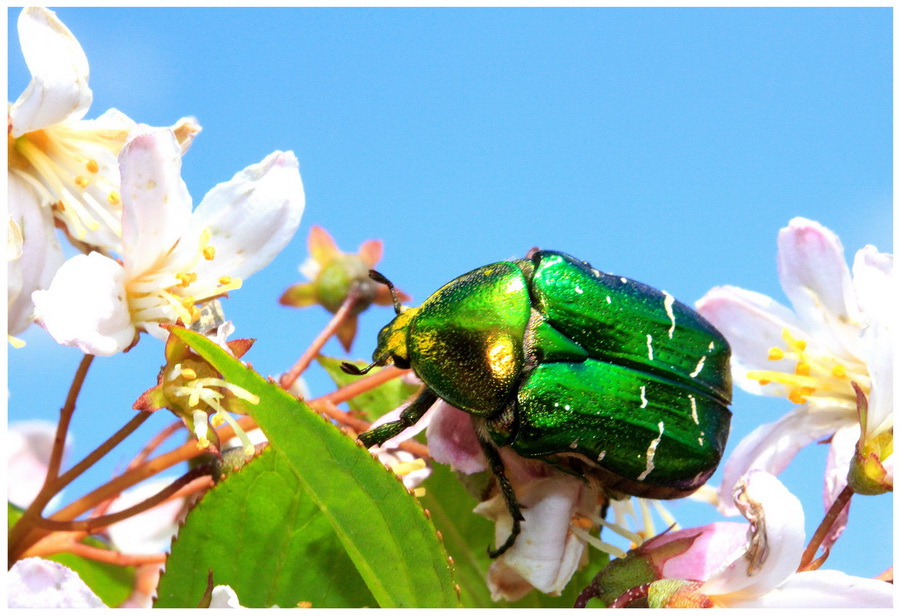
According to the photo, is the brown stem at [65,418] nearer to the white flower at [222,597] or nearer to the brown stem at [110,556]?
the brown stem at [110,556]

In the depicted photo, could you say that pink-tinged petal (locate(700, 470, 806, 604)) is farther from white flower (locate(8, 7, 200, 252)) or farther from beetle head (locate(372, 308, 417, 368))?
white flower (locate(8, 7, 200, 252))

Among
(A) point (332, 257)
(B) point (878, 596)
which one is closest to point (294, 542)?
(B) point (878, 596)

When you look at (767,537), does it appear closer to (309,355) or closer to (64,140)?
(309,355)

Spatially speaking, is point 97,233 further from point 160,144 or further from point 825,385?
point 825,385

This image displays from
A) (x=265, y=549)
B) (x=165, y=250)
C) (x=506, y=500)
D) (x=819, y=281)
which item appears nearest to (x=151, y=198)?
(x=165, y=250)

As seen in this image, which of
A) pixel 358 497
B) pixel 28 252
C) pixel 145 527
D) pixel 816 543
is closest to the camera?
pixel 358 497

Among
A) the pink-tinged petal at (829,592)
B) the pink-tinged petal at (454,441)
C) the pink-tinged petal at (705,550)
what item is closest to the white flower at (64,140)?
the pink-tinged petal at (454,441)

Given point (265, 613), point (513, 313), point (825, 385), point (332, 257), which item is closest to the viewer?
point (265, 613)
